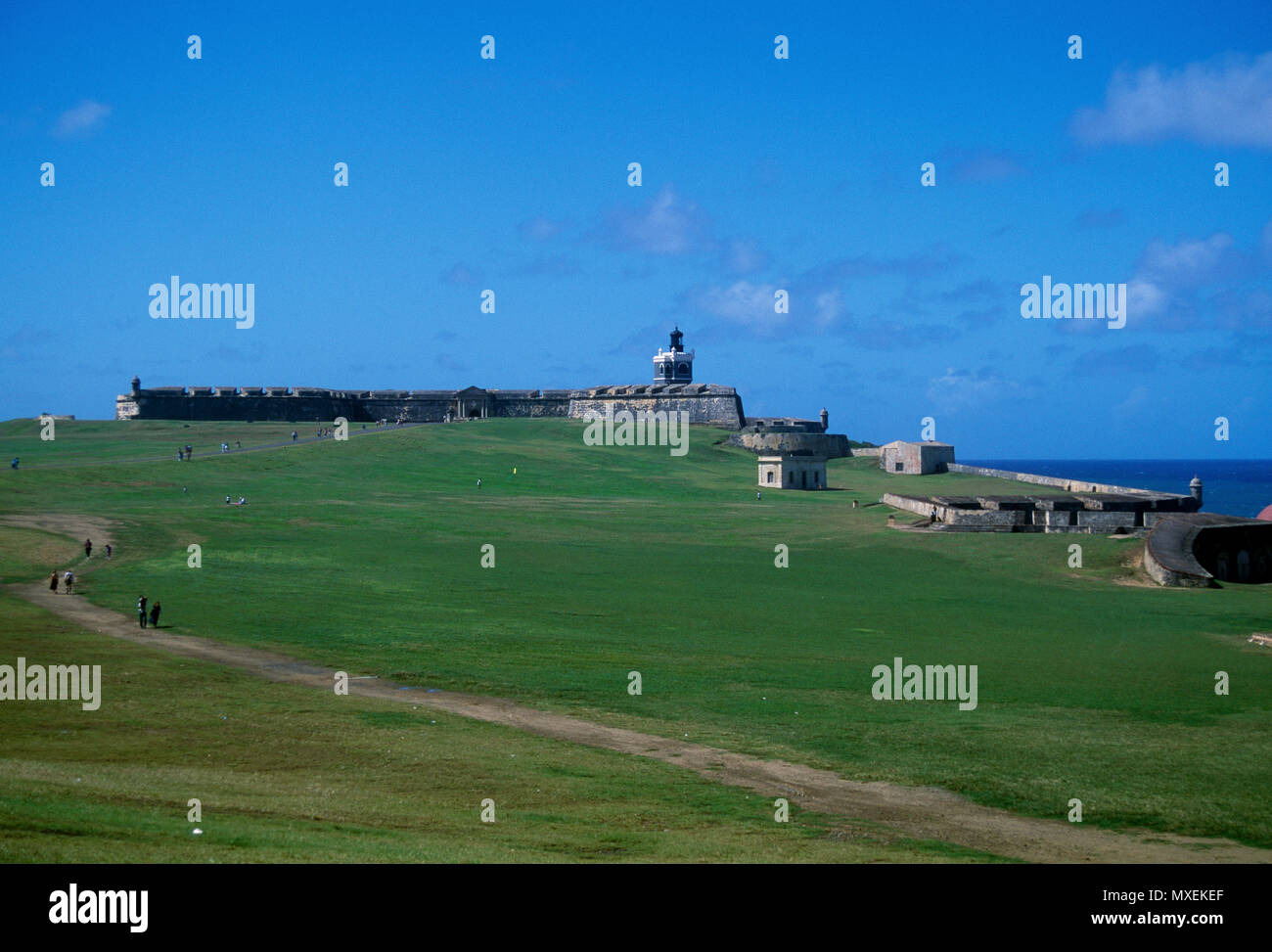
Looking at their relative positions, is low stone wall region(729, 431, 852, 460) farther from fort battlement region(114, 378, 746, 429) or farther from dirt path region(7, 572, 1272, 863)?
dirt path region(7, 572, 1272, 863)

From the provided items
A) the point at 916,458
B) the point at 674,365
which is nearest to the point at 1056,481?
the point at 916,458

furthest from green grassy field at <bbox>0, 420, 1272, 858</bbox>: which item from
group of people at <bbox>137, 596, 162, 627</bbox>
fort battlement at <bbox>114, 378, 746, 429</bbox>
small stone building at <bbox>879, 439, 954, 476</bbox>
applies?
fort battlement at <bbox>114, 378, 746, 429</bbox>

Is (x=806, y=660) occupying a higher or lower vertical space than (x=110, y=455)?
lower

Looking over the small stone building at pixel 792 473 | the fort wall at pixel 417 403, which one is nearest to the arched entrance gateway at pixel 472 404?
the fort wall at pixel 417 403
